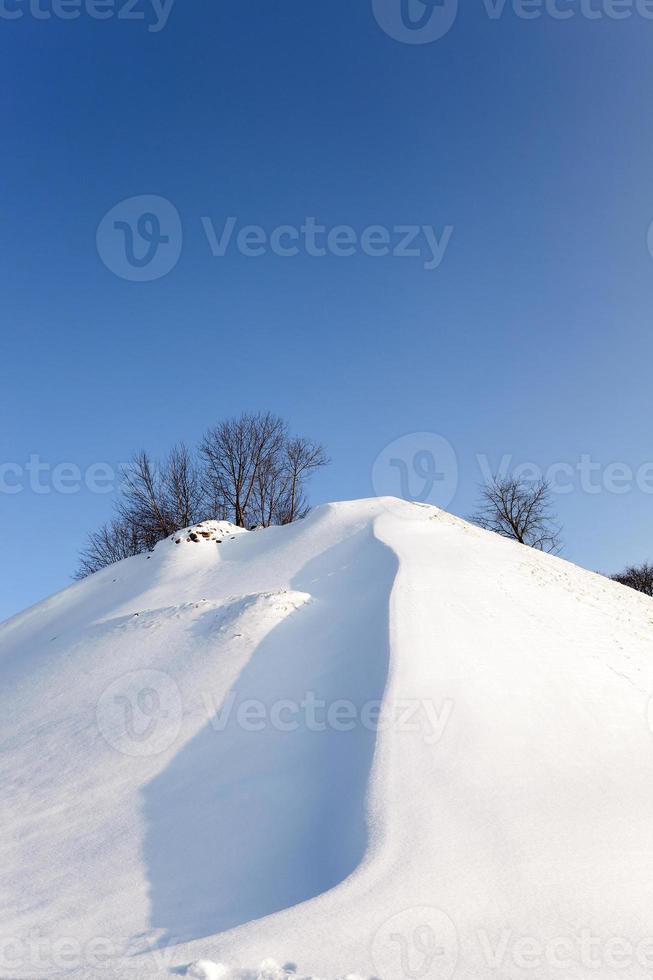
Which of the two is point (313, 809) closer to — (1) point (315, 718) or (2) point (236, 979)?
(1) point (315, 718)

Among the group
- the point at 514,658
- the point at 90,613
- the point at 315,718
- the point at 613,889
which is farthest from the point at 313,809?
the point at 90,613

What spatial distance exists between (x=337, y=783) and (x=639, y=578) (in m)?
51.0

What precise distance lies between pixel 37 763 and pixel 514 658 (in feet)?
20.4

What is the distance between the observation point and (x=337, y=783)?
6.52 m

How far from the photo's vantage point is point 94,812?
673 cm

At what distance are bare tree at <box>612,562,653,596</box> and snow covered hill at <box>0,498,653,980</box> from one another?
4269cm

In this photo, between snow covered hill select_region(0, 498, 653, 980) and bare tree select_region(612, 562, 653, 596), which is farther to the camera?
bare tree select_region(612, 562, 653, 596)

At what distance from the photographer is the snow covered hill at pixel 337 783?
4.56m

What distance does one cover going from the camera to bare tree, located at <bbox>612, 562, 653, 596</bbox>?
5000cm

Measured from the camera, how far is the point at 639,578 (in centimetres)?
5075

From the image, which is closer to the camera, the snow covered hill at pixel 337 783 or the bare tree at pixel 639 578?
the snow covered hill at pixel 337 783

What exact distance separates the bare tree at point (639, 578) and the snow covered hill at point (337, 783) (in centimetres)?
4269

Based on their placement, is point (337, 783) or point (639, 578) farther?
point (639, 578)

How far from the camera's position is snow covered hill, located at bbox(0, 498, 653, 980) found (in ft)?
15.0
